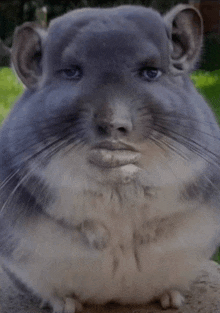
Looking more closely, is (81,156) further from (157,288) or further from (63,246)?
(157,288)

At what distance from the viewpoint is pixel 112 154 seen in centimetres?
108

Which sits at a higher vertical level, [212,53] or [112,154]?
[212,53]

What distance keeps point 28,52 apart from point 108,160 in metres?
0.30

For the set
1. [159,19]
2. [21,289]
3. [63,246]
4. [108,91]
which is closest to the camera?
[108,91]

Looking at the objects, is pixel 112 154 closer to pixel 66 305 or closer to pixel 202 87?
pixel 66 305

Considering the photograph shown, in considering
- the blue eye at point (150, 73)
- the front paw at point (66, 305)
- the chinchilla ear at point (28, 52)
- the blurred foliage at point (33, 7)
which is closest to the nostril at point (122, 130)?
the blue eye at point (150, 73)

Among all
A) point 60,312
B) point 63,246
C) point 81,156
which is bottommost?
point 60,312

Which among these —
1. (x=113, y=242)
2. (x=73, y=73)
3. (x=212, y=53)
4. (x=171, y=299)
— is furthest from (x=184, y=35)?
(x=171, y=299)

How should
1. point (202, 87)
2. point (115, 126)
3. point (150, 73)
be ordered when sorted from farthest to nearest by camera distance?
1. point (202, 87)
2. point (150, 73)
3. point (115, 126)

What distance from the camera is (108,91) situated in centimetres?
105

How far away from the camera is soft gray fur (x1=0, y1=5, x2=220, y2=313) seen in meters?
1.08

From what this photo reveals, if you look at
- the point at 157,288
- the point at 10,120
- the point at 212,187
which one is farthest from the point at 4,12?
the point at 157,288

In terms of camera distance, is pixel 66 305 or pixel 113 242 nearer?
pixel 113 242

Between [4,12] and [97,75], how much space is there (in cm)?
65
